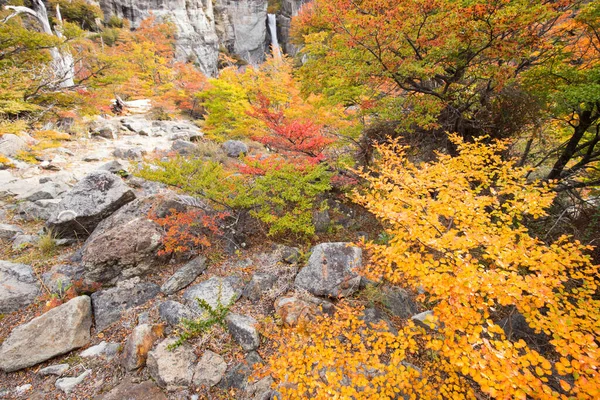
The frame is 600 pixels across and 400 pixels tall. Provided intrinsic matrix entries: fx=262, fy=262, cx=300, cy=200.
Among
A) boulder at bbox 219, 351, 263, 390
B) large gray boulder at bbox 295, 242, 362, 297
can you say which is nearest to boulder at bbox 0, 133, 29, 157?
boulder at bbox 219, 351, 263, 390

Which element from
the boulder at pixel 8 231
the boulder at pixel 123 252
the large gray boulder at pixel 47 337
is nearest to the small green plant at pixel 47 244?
the boulder at pixel 8 231

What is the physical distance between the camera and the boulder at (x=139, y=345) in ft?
12.5

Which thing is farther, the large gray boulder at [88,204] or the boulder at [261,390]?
the large gray boulder at [88,204]

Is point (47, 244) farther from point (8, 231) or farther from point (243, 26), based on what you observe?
point (243, 26)

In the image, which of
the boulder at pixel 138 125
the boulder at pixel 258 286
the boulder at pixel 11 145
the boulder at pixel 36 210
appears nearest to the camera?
Result: the boulder at pixel 258 286

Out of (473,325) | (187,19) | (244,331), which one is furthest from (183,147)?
(187,19)

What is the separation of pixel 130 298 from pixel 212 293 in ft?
4.86

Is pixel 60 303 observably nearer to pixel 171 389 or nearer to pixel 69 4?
pixel 171 389

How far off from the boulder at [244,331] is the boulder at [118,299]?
1.75 m

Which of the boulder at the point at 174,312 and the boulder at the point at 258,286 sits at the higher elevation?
the boulder at the point at 258,286

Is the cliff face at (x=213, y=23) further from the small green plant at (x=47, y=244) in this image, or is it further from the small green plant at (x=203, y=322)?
the small green plant at (x=203, y=322)

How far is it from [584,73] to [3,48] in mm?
11896

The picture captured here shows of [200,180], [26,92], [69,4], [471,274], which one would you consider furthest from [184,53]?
[471,274]

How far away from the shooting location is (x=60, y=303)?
15.1 feet
